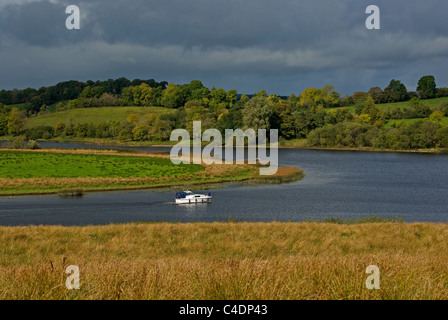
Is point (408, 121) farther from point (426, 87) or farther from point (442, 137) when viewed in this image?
point (426, 87)

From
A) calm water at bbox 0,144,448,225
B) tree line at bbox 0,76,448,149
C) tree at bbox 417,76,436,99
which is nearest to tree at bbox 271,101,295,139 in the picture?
tree line at bbox 0,76,448,149

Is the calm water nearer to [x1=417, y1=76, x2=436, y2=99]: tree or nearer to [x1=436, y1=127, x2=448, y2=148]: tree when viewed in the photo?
[x1=436, y1=127, x2=448, y2=148]: tree

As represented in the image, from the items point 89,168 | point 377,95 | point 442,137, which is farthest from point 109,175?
point 377,95

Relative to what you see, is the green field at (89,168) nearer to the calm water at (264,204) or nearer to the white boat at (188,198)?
the calm water at (264,204)

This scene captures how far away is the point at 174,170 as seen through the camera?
6738 centimetres

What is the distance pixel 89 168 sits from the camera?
219 ft

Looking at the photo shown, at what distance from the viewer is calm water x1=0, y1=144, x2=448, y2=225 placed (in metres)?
37.6

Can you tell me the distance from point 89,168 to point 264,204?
33.2 meters

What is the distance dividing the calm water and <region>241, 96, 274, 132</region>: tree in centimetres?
7079

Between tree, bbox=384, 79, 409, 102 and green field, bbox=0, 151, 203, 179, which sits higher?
tree, bbox=384, 79, 409, 102

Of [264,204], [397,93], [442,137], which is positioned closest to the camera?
[264,204]

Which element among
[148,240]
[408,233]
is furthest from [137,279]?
[408,233]

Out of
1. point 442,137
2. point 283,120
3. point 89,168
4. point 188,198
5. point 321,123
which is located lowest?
point 188,198
